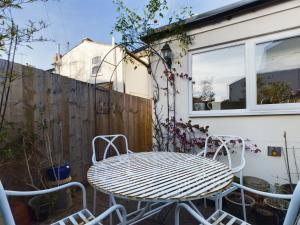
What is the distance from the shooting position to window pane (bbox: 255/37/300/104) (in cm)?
273

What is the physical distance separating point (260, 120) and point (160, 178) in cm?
206

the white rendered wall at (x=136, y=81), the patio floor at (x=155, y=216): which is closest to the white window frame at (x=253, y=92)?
the patio floor at (x=155, y=216)

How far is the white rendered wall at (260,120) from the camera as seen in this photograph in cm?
268

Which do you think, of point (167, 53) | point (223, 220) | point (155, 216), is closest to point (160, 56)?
point (167, 53)

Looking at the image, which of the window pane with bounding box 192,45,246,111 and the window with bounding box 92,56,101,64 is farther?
the window with bounding box 92,56,101,64

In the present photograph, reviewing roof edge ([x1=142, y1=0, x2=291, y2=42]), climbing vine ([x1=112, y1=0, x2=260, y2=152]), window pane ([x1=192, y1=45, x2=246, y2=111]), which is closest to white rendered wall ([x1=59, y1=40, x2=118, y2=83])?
climbing vine ([x1=112, y1=0, x2=260, y2=152])

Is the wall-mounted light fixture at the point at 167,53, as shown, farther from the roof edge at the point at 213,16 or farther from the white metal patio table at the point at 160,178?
the white metal patio table at the point at 160,178

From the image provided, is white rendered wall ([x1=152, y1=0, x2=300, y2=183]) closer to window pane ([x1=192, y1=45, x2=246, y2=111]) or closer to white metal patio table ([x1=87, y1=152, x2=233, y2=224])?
window pane ([x1=192, y1=45, x2=246, y2=111])

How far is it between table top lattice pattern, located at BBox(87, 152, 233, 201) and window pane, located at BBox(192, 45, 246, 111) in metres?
1.51

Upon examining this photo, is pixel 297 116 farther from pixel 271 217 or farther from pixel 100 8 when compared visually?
pixel 100 8

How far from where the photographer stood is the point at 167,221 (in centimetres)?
246

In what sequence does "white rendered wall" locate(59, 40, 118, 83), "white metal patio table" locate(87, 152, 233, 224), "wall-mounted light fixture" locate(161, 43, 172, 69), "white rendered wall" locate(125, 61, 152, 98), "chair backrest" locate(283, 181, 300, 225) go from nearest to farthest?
"chair backrest" locate(283, 181, 300, 225), "white metal patio table" locate(87, 152, 233, 224), "wall-mounted light fixture" locate(161, 43, 172, 69), "white rendered wall" locate(125, 61, 152, 98), "white rendered wall" locate(59, 40, 118, 83)

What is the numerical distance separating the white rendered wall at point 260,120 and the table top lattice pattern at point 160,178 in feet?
4.34

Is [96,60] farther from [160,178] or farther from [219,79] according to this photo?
[160,178]
